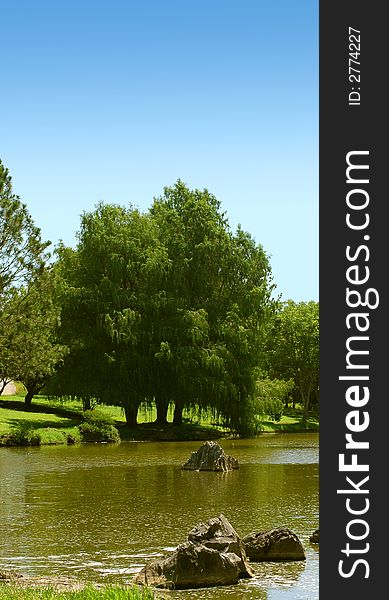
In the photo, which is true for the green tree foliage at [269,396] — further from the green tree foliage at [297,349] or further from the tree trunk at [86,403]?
the green tree foliage at [297,349]

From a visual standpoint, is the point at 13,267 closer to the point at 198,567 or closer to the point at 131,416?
the point at 131,416

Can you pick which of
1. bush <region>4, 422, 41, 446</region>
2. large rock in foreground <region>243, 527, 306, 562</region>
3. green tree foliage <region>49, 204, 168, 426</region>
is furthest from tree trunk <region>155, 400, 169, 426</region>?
large rock in foreground <region>243, 527, 306, 562</region>

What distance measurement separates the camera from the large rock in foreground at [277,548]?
552 inches

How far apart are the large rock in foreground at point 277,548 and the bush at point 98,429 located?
Result: 32.4 meters

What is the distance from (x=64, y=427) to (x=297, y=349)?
3661 centimetres

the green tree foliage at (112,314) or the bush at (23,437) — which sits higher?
the green tree foliage at (112,314)

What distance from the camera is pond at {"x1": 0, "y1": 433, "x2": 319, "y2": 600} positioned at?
13375 millimetres

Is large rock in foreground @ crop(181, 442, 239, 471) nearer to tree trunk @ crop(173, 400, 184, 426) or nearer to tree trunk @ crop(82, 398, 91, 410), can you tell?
tree trunk @ crop(82, 398, 91, 410)

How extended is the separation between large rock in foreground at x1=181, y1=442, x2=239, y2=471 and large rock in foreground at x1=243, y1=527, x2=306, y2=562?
17.3m

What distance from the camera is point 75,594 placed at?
10016 mm

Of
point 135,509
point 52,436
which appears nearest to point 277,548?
point 135,509

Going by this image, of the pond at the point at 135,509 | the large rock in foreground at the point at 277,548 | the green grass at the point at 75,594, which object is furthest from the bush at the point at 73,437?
the green grass at the point at 75,594

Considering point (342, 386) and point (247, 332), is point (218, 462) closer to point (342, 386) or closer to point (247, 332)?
point (247, 332)

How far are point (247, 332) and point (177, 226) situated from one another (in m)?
7.40
